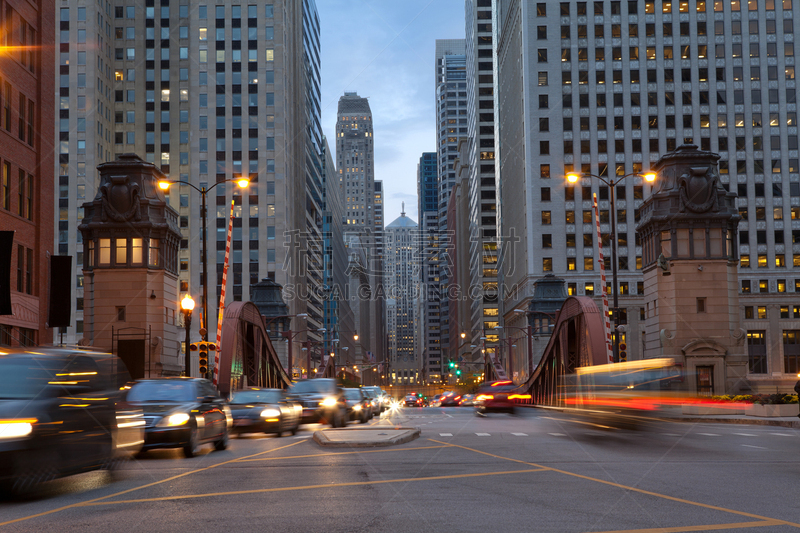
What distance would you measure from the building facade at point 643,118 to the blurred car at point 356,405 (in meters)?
70.1

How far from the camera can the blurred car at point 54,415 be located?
1020cm

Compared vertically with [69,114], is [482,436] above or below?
below

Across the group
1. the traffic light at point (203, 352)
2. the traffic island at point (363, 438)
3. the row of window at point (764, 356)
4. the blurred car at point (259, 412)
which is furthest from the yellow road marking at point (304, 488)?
the row of window at point (764, 356)

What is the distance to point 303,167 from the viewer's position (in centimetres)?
13350

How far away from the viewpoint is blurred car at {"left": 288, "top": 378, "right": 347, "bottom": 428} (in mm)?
28562

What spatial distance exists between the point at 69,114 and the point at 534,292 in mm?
66028

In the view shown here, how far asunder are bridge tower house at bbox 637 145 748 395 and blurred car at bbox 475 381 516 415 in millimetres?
18320

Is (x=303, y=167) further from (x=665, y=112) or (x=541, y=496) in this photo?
(x=541, y=496)

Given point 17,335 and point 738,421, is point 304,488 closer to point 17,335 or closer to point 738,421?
point 738,421

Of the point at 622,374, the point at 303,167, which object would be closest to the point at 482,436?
the point at 622,374

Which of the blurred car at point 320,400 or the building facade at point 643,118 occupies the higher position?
the building facade at point 643,118

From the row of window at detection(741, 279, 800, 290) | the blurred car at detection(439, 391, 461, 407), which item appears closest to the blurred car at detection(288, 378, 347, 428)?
the blurred car at detection(439, 391, 461, 407)

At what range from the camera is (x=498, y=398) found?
39.9 m

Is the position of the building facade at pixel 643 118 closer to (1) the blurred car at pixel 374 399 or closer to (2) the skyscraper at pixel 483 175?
(2) the skyscraper at pixel 483 175
